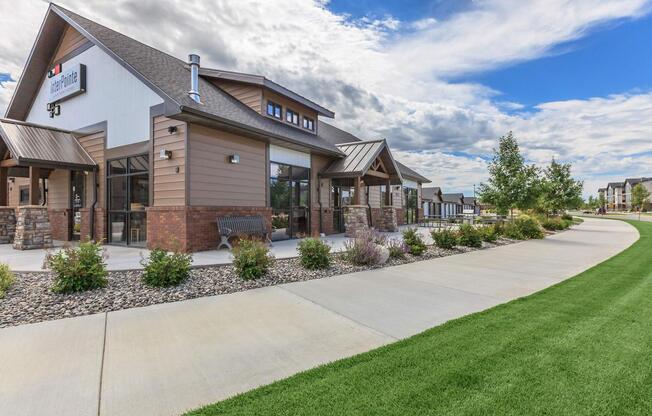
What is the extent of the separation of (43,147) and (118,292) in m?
8.65

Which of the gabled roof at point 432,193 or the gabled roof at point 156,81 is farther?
the gabled roof at point 432,193

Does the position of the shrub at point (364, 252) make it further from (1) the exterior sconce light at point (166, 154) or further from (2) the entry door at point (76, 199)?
(2) the entry door at point (76, 199)

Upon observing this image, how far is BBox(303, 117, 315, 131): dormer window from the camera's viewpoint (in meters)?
15.8

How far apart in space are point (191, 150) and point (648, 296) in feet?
33.9

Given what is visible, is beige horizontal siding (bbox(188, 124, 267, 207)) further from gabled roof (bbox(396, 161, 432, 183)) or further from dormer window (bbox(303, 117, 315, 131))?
gabled roof (bbox(396, 161, 432, 183))

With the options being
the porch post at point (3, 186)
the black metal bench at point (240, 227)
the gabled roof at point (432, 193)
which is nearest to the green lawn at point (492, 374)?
the black metal bench at point (240, 227)

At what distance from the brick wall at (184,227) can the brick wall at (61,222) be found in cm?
521

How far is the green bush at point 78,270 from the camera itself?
492 centimetres

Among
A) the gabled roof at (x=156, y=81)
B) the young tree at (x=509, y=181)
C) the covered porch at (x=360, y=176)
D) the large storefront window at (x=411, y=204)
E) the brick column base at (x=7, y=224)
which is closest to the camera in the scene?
the gabled roof at (x=156, y=81)

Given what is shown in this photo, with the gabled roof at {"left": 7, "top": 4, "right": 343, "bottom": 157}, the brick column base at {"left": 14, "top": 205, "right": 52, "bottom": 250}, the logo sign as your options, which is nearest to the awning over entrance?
the gabled roof at {"left": 7, "top": 4, "right": 343, "bottom": 157}

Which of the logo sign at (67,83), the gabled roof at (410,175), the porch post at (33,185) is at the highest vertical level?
the logo sign at (67,83)

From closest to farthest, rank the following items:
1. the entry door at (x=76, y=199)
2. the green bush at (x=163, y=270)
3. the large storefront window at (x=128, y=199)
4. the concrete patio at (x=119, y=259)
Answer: the green bush at (x=163, y=270) → the concrete patio at (x=119, y=259) → the large storefront window at (x=128, y=199) → the entry door at (x=76, y=199)

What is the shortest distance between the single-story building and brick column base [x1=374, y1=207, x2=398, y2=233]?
3.54 metres

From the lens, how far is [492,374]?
9.11 ft
